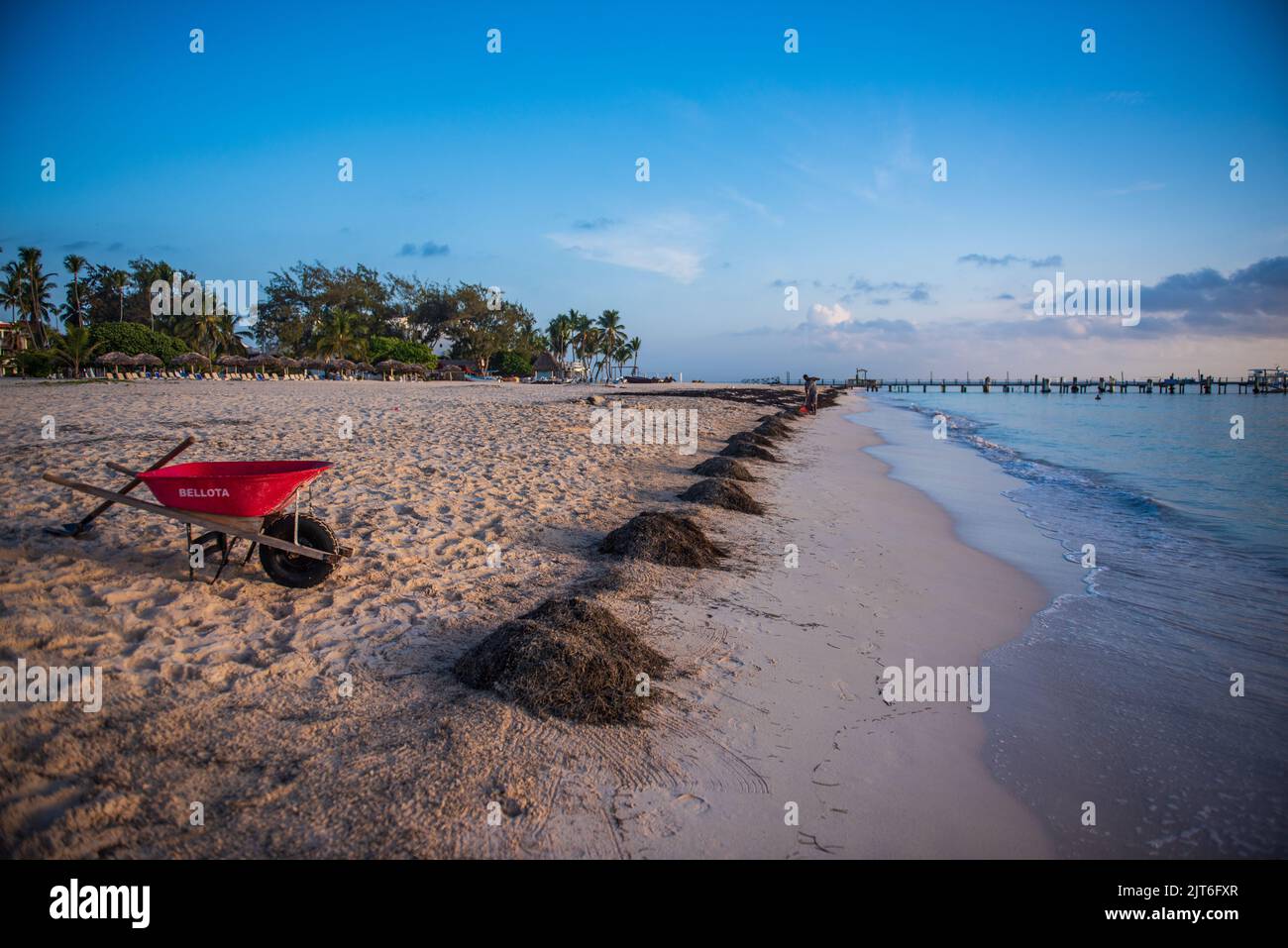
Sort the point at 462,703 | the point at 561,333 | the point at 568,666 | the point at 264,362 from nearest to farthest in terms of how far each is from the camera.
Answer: the point at 462,703 → the point at 568,666 → the point at 264,362 → the point at 561,333

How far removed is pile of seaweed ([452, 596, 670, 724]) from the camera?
375cm

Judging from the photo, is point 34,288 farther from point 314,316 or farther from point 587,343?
point 587,343

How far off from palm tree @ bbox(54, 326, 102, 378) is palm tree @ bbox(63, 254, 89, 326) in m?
33.6

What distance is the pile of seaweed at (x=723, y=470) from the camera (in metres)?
11.8

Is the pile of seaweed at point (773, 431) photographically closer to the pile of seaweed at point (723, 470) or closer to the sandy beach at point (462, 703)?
the pile of seaweed at point (723, 470)

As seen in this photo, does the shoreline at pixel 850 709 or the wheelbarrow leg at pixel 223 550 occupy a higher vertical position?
the wheelbarrow leg at pixel 223 550

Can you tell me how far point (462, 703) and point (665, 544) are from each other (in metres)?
3.40

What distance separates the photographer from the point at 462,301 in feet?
252

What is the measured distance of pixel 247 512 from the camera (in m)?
4.95

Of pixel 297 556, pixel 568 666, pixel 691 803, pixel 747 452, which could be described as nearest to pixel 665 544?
pixel 568 666
